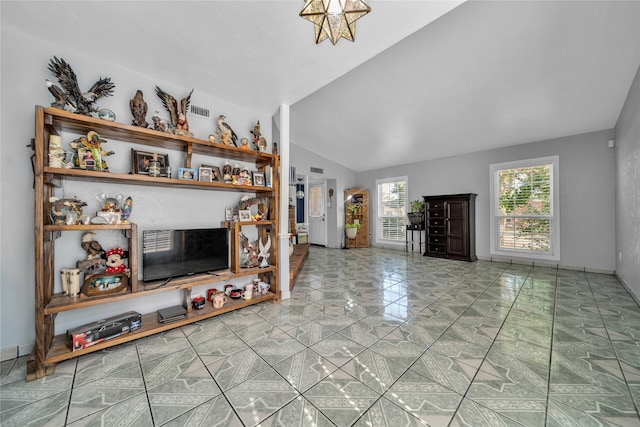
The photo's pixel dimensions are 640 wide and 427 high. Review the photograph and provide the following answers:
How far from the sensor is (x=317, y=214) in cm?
798

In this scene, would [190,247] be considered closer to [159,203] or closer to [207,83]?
[159,203]

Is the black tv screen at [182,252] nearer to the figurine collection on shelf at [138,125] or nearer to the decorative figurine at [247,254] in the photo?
the decorative figurine at [247,254]

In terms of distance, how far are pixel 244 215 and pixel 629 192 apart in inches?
197

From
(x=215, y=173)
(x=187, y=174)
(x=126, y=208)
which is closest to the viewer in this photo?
(x=126, y=208)

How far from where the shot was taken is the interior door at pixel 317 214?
7.77m

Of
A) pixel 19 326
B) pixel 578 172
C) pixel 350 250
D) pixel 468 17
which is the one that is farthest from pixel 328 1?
pixel 350 250

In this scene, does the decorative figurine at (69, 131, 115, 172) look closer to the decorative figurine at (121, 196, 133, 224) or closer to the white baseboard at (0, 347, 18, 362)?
the decorative figurine at (121, 196, 133, 224)

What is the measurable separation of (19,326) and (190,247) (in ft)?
4.22

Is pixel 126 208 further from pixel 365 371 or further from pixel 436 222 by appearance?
pixel 436 222

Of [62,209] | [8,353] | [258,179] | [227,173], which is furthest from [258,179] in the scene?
[8,353]

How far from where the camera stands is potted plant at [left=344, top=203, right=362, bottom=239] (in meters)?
7.25

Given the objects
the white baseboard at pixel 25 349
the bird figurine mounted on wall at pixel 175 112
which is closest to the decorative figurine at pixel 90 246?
the white baseboard at pixel 25 349

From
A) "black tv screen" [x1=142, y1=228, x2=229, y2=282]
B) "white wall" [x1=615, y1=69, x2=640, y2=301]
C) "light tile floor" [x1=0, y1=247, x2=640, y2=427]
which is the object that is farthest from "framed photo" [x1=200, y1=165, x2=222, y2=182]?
"white wall" [x1=615, y1=69, x2=640, y2=301]

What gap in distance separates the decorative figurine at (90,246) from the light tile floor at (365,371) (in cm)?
80
